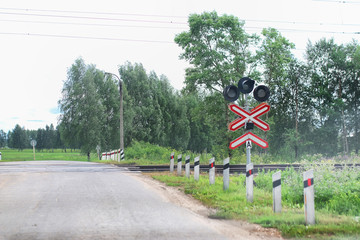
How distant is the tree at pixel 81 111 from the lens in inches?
2147

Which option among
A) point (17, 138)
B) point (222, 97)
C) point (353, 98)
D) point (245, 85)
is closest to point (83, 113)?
point (222, 97)

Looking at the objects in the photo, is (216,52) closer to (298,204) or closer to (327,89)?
(327,89)

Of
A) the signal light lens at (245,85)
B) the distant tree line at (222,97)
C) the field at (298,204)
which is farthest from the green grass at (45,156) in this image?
the signal light lens at (245,85)

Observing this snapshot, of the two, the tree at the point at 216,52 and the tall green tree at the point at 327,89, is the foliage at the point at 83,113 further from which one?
the tall green tree at the point at 327,89

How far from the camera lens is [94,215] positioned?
728 cm

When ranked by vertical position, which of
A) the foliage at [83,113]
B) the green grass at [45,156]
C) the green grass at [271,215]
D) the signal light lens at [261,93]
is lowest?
the green grass at [45,156]

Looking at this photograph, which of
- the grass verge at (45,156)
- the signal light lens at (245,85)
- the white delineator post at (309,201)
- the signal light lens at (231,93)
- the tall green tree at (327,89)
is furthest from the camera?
the grass verge at (45,156)

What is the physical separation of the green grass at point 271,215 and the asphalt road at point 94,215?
944mm

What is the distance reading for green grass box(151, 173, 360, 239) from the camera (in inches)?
240

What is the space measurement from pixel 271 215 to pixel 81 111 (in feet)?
164

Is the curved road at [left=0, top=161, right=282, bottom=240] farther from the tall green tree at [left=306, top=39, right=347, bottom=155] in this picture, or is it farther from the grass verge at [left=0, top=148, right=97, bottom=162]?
the tall green tree at [left=306, top=39, right=347, bottom=155]

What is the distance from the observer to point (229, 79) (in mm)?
33500

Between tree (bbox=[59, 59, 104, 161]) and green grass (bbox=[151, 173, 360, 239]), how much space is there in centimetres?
4524

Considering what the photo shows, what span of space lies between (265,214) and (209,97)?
29.8m
